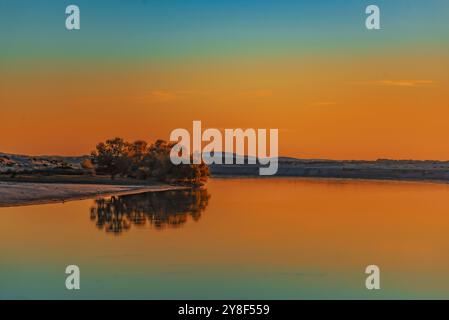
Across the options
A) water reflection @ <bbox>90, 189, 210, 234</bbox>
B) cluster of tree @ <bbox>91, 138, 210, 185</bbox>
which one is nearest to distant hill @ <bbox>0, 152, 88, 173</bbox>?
cluster of tree @ <bbox>91, 138, 210, 185</bbox>

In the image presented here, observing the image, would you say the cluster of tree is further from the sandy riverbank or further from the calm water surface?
the calm water surface

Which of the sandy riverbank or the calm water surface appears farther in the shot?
the sandy riverbank

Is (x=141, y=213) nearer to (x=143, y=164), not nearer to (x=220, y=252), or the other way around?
(x=220, y=252)

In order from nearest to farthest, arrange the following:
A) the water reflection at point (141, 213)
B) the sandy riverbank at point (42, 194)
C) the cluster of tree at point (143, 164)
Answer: the water reflection at point (141, 213)
the sandy riverbank at point (42, 194)
the cluster of tree at point (143, 164)

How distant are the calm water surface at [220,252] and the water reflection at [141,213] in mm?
91

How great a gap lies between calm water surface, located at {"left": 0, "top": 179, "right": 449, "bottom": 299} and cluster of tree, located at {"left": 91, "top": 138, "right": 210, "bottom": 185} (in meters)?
37.7

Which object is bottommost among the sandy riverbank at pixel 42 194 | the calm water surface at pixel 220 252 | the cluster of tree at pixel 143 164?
the calm water surface at pixel 220 252

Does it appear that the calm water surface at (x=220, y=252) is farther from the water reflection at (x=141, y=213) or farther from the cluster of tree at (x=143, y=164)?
the cluster of tree at (x=143, y=164)

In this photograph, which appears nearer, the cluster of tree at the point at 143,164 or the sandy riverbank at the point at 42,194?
the sandy riverbank at the point at 42,194

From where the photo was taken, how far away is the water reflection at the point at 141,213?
28.8 meters

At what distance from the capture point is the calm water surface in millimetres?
16219

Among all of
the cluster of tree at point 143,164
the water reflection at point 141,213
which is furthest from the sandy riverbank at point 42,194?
the cluster of tree at point 143,164
